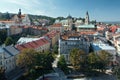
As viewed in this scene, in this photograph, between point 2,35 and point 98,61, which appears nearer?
point 98,61

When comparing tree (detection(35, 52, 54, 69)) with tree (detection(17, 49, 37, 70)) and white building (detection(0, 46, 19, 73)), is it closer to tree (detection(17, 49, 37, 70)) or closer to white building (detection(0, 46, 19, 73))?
tree (detection(17, 49, 37, 70))

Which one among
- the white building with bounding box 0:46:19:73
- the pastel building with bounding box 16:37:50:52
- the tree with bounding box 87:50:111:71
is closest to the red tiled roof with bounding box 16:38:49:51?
the pastel building with bounding box 16:37:50:52

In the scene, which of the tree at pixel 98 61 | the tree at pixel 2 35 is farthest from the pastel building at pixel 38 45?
the tree at pixel 98 61

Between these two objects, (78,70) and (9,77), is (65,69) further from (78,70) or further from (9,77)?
(9,77)

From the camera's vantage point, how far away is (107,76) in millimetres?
54062

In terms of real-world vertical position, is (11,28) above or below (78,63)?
above

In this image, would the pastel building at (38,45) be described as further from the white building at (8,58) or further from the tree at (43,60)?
the tree at (43,60)

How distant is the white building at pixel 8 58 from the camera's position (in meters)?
47.8

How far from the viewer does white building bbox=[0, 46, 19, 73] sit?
4783 cm

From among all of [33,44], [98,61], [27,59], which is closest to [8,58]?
[27,59]

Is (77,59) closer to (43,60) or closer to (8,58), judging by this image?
(43,60)

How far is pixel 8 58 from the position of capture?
50469 millimetres

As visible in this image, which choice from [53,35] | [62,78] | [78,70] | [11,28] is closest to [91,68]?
[78,70]

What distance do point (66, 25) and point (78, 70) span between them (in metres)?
90.8
